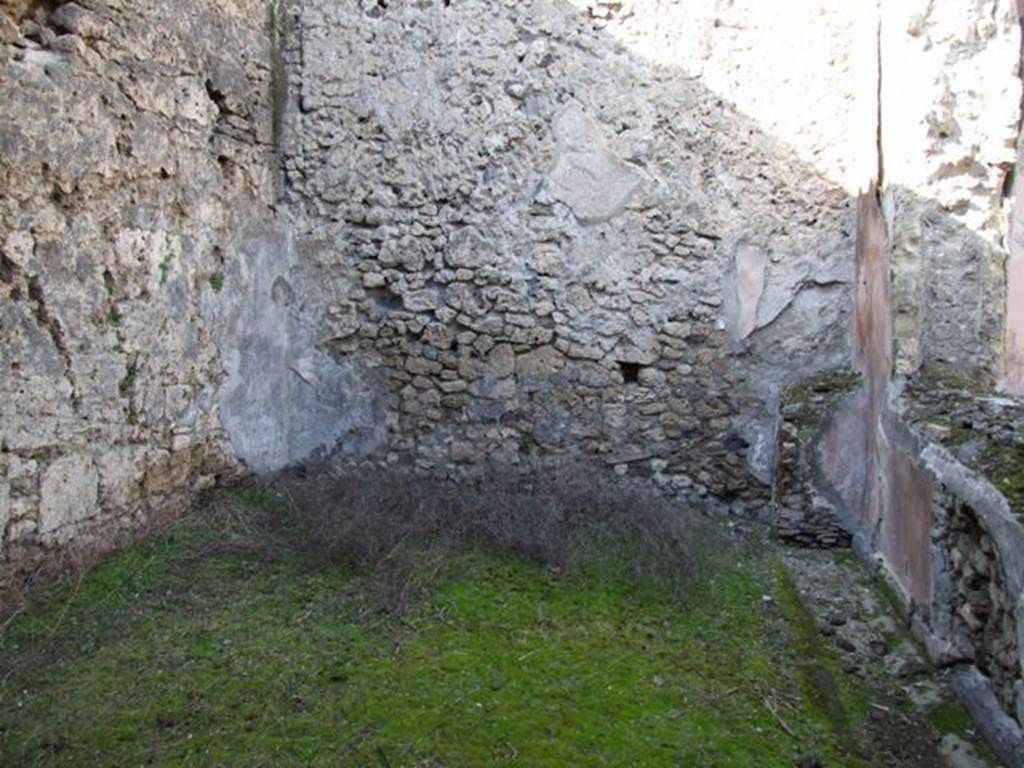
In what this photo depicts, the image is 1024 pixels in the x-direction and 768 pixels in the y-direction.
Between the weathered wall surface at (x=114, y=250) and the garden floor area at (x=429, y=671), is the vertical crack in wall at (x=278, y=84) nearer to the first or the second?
the weathered wall surface at (x=114, y=250)

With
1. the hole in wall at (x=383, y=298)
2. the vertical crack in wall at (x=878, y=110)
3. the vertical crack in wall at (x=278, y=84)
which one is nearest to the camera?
the vertical crack in wall at (x=878, y=110)

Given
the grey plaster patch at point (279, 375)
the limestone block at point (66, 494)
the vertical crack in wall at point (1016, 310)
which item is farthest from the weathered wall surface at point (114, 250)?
the vertical crack in wall at point (1016, 310)

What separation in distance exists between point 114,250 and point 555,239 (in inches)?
101

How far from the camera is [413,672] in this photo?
330cm

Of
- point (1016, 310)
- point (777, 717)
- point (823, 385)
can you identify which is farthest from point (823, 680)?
point (1016, 310)

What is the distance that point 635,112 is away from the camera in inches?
226

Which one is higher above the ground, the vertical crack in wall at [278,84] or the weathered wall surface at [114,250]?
the vertical crack in wall at [278,84]

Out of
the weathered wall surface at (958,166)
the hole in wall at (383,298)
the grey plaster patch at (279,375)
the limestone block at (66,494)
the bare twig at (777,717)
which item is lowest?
the bare twig at (777,717)

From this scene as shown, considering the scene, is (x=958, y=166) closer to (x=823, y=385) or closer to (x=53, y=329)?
(x=823, y=385)

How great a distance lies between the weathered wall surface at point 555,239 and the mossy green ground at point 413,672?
152 cm

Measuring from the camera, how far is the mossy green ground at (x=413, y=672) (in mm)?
2801

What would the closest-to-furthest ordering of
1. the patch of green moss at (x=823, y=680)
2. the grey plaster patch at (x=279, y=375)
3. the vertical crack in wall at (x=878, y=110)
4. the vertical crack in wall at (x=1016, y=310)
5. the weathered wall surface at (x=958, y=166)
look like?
the patch of green moss at (x=823, y=680), the weathered wall surface at (x=958, y=166), the vertical crack in wall at (x=878, y=110), the grey plaster patch at (x=279, y=375), the vertical crack in wall at (x=1016, y=310)

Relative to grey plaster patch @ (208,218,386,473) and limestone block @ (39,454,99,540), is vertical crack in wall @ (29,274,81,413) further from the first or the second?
grey plaster patch @ (208,218,386,473)

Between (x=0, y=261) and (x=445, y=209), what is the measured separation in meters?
2.73
